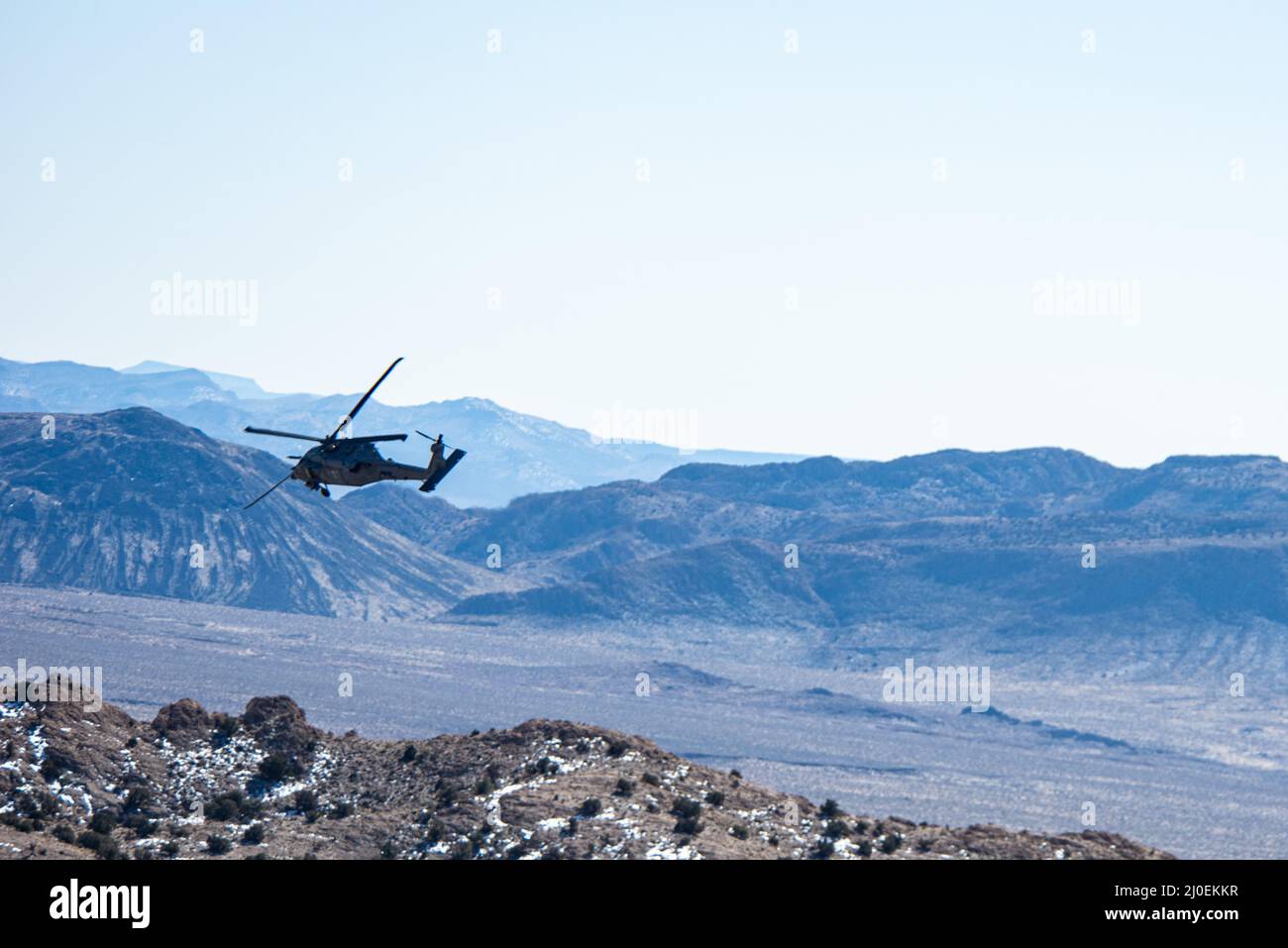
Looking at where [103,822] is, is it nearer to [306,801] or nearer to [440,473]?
[306,801]

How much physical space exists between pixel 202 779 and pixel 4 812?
35.3 feet

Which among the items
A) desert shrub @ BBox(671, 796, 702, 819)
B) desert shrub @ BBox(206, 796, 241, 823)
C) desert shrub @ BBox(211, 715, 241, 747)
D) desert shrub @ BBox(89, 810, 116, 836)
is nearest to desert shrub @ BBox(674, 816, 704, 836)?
desert shrub @ BBox(671, 796, 702, 819)

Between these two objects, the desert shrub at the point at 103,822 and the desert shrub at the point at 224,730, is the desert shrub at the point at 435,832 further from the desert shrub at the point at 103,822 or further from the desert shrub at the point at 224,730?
the desert shrub at the point at 224,730

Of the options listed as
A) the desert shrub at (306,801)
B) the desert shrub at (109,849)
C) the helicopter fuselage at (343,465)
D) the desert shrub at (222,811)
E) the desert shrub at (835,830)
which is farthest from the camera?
the desert shrub at (306,801)

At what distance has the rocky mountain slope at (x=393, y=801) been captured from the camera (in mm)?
64000

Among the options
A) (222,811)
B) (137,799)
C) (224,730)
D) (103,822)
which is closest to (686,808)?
(222,811)

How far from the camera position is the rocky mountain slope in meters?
64.0

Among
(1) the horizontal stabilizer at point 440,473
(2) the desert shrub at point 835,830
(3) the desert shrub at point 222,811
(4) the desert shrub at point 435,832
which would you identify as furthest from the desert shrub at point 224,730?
(1) the horizontal stabilizer at point 440,473

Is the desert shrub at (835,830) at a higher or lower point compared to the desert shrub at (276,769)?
lower

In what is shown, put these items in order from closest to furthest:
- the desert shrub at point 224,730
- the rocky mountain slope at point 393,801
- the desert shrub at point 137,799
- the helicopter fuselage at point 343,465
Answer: the helicopter fuselage at point 343,465, the rocky mountain slope at point 393,801, the desert shrub at point 137,799, the desert shrub at point 224,730

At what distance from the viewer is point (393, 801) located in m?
73.7

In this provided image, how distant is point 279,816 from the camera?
239 feet
